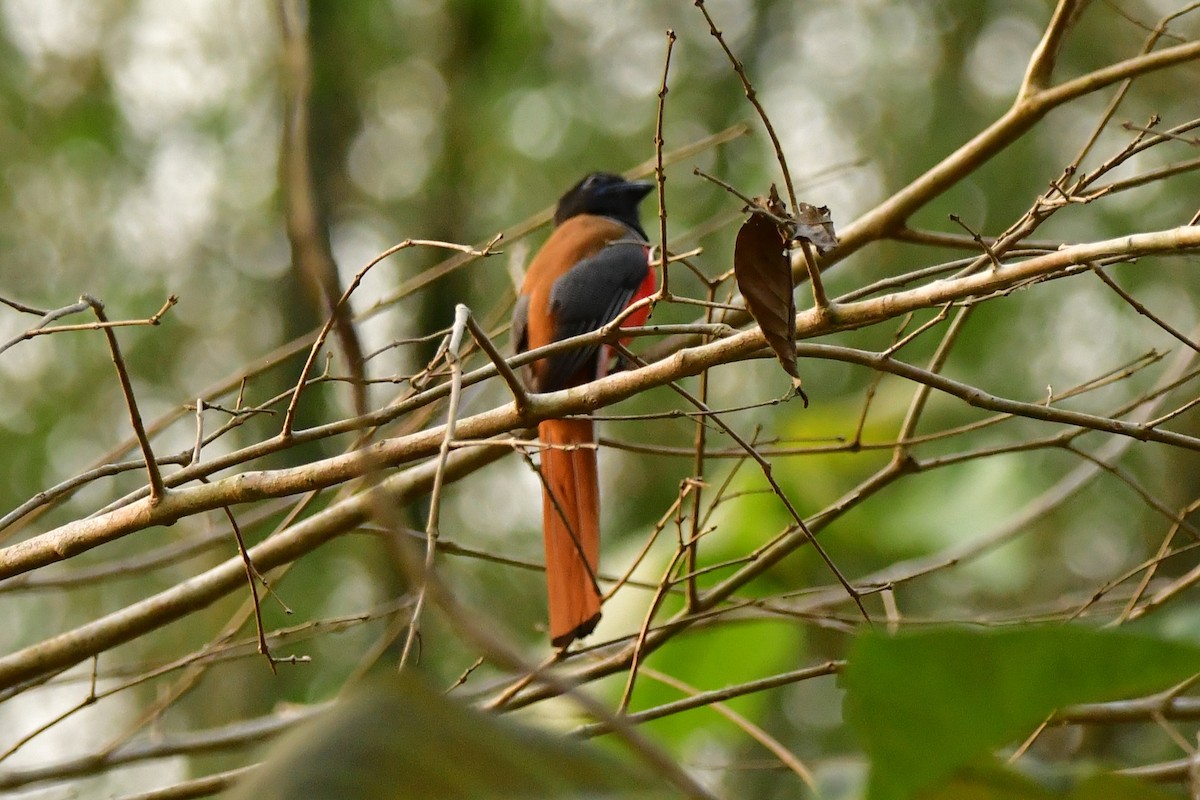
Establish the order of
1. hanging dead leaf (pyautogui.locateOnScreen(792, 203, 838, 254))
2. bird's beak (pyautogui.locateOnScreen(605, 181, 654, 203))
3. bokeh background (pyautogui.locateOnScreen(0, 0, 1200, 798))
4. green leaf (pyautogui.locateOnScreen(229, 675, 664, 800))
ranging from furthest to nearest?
bokeh background (pyautogui.locateOnScreen(0, 0, 1200, 798)) → bird's beak (pyautogui.locateOnScreen(605, 181, 654, 203)) → hanging dead leaf (pyautogui.locateOnScreen(792, 203, 838, 254)) → green leaf (pyautogui.locateOnScreen(229, 675, 664, 800))

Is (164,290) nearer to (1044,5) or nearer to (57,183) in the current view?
(57,183)

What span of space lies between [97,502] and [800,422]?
4.52 meters

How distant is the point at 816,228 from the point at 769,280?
0.32 ft

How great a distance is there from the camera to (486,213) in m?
8.53

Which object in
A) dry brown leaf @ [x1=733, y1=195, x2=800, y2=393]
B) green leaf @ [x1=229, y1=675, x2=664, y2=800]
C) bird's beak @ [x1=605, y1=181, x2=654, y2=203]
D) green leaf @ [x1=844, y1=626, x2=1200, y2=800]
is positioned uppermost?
bird's beak @ [x1=605, y1=181, x2=654, y2=203]

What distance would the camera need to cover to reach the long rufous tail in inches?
112

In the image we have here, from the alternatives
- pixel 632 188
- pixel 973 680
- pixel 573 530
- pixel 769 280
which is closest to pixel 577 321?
pixel 632 188

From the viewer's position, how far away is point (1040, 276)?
5.40ft

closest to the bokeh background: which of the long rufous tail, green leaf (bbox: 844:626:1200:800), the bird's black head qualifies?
the bird's black head

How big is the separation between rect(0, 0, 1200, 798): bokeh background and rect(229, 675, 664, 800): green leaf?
20.9 ft

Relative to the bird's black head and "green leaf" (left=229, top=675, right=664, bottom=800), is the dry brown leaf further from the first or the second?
the bird's black head

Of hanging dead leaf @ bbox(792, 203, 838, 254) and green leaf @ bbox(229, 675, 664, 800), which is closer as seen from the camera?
green leaf @ bbox(229, 675, 664, 800)

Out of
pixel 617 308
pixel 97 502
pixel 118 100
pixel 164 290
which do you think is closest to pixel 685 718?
pixel 617 308

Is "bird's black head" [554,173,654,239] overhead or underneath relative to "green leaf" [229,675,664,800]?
overhead
